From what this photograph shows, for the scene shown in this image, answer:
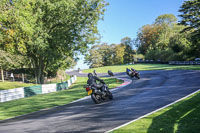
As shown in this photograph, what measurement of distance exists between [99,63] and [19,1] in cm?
8736

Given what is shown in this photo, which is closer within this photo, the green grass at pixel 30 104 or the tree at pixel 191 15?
the green grass at pixel 30 104

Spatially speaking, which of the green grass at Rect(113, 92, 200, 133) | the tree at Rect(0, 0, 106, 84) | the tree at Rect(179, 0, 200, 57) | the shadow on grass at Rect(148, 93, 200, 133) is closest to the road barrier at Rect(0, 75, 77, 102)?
the tree at Rect(0, 0, 106, 84)

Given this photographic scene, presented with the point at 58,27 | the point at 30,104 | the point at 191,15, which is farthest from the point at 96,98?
the point at 191,15

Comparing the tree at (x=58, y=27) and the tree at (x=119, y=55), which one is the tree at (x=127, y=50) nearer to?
the tree at (x=119, y=55)

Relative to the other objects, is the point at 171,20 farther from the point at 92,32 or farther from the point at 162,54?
the point at 92,32

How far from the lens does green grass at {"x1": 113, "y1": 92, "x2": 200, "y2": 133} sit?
579cm

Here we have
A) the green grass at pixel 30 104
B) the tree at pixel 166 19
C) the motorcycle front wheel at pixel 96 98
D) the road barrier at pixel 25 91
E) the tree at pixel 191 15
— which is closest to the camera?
the motorcycle front wheel at pixel 96 98

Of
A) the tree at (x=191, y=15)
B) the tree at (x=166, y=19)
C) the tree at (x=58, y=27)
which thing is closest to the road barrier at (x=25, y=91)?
the tree at (x=58, y=27)

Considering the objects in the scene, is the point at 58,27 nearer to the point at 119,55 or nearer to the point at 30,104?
the point at 30,104

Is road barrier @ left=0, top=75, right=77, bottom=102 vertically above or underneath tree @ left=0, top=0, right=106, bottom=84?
underneath

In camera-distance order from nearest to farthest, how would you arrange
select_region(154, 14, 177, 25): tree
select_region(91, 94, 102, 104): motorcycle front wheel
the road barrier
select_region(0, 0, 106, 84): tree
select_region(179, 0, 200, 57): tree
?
select_region(91, 94, 102, 104): motorcycle front wheel
the road barrier
select_region(0, 0, 106, 84): tree
select_region(179, 0, 200, 57): tree
select_region(154, 14, 177, 25): tree

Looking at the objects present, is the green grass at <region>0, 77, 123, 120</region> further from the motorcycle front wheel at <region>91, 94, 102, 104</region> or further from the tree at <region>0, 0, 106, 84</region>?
the tree at <region>0, 0, 106, 84</region>

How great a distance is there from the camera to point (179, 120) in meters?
6.63

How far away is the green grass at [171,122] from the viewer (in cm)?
579
